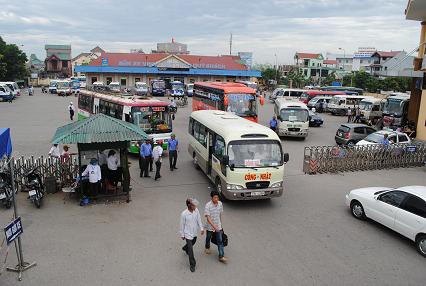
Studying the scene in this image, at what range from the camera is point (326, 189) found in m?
13.8

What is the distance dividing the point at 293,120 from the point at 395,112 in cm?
1191

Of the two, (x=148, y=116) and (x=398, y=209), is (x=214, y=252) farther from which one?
(x=148, y=116)

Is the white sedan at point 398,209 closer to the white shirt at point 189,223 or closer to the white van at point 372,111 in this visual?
the white shirt at point 189,223

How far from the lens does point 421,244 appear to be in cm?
881

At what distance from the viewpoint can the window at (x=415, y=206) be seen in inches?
352

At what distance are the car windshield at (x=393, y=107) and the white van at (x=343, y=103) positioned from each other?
28.0 ft

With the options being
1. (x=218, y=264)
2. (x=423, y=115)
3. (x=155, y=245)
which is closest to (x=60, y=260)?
(x=155, y=245)

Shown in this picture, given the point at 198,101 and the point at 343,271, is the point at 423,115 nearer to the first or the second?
the point at 198,101

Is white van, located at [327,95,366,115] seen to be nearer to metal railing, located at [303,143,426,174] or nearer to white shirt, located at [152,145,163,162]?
metal railing, located at [303,143,426,174]

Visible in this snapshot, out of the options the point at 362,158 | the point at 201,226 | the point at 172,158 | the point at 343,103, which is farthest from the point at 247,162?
the point at 343,103

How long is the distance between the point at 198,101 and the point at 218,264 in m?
22.0

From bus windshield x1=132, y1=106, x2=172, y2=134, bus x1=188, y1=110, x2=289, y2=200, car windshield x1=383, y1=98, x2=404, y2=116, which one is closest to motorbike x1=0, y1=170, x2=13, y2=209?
bus x1=188, y1=110, x2=289, y2=200

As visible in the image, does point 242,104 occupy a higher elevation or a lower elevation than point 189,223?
higher

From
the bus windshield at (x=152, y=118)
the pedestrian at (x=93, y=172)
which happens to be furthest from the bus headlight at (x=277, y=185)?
the bus windshield at (x=152, y=118)
